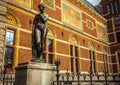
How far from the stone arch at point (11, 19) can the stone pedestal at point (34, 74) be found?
455 cm

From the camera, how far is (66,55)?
507 inches

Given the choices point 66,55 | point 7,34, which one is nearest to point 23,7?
point 7,34

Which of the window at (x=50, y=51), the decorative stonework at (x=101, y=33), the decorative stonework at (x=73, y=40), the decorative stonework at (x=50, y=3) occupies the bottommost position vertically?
the window at (x=50, y=51)

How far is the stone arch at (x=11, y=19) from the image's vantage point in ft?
29.8

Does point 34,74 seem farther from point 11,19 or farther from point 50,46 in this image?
point 50,46

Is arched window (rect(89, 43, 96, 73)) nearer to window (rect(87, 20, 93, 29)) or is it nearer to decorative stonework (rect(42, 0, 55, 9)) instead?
window (rect(87, 20, 93, 29))

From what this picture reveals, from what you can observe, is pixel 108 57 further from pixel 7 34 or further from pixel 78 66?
pixel 7 34

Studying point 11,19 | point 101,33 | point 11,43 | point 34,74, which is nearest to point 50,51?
point 11,43

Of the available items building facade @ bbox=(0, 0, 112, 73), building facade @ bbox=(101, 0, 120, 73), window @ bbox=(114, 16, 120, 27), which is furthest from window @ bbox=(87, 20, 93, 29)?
window @ bbox=(114, 16, 120, 27)

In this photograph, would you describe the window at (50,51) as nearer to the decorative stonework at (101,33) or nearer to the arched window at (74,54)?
the arched window at (74,54)

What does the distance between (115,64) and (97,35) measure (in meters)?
4.56

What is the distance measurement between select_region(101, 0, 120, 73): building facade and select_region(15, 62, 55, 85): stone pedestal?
1578 centimetres

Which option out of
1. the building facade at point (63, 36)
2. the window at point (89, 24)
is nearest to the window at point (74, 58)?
the building facade at point (63, 36)

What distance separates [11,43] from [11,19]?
145 centimetres
